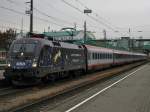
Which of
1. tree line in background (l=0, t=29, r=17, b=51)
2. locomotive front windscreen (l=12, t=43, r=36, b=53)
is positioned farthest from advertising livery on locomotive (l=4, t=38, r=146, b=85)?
tree line in background (l=0, t=29, r=17, b=51)

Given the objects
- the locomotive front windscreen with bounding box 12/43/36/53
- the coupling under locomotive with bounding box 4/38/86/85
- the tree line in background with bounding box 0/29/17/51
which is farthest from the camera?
the tree line in background with bounding box 0/29/17/51

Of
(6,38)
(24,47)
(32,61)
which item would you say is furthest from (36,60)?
(6,38)

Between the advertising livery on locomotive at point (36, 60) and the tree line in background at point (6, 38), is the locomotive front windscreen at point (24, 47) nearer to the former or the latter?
the advertising livery on locomotive at point (36, 60)

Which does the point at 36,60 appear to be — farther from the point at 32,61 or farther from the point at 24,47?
the point at 24,47

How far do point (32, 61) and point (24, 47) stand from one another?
1.34m

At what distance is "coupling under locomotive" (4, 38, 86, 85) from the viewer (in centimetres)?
1964

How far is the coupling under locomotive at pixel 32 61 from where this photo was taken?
1964cm

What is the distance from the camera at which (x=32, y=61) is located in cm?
1988

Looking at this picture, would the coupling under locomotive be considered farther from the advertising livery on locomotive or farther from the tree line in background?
the tree line in background

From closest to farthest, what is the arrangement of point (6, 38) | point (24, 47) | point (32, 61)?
1. point (32, 61)
2. point (24, 47)
3. point (6, 38)

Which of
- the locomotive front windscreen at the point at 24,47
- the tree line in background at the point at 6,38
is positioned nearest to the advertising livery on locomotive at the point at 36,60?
the locomotive front windscreen at the point at 24,47

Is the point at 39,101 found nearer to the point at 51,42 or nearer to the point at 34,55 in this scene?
the point at 34,55

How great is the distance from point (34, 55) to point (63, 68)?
16.2 feet

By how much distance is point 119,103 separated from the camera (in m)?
14.1
